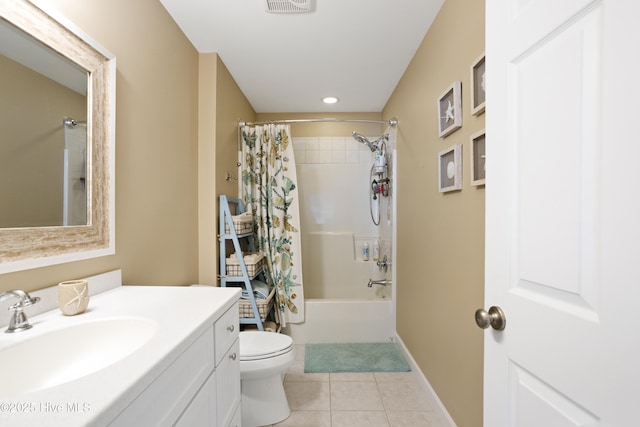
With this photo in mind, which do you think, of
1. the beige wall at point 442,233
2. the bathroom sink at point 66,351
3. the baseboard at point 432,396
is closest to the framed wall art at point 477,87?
the beige wall at point 442,233

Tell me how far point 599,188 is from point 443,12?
1.49 meters

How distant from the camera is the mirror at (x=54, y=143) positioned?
2.82 ft

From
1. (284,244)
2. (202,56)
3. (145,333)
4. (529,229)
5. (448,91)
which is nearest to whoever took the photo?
(529,229)

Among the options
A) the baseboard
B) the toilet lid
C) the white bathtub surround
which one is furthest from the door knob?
the white bathtub surround

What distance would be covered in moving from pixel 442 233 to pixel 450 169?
13.9 inches

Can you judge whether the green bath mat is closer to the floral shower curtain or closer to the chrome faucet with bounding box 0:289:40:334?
the floral shower curtain

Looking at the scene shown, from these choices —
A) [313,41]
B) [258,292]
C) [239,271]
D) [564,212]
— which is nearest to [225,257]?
[239,271]

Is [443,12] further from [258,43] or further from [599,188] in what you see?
[599,188]

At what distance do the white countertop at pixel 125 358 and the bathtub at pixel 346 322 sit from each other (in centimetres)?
164

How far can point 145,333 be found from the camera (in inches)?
35.3

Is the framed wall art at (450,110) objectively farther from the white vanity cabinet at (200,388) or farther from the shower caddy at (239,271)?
the shower caddy at (239,271)

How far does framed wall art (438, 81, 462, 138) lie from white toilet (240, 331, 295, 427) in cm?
146

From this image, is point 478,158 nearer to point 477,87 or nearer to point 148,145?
point 477,87

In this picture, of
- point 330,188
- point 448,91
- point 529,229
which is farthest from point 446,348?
point 330,188
